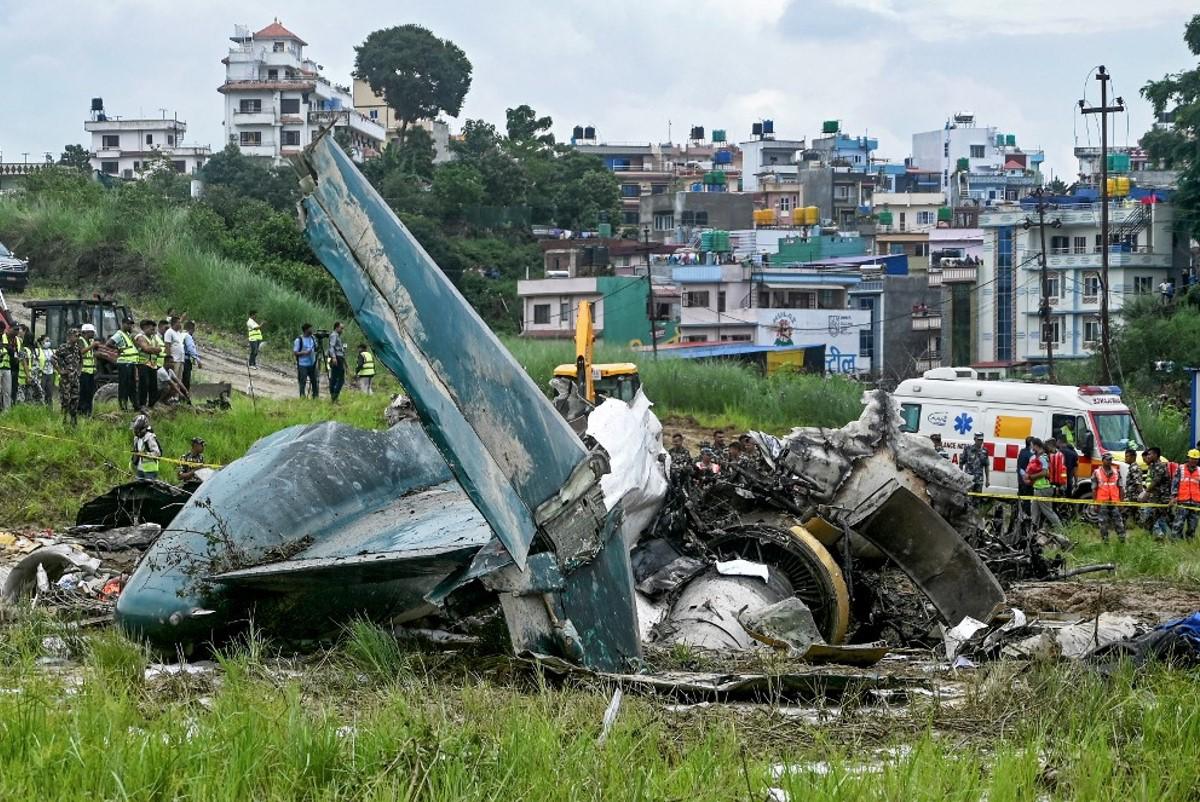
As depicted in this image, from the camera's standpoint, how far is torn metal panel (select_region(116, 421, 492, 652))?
852 cm

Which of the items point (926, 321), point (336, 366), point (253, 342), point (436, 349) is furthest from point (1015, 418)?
point (926, 321)

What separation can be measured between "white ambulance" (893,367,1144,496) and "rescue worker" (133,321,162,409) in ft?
35.2

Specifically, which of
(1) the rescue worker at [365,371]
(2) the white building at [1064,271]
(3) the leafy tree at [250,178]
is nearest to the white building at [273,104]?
(3) the leafy tree at [250,178]

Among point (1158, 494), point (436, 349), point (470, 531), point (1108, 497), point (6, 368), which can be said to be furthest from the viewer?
point (6, 368)

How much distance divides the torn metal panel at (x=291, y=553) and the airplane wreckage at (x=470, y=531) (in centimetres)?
1

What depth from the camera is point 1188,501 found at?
19.0 m

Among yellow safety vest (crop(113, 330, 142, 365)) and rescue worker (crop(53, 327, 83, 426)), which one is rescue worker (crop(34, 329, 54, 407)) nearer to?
yellow safety vest (crop(113, 330, 142, 365))

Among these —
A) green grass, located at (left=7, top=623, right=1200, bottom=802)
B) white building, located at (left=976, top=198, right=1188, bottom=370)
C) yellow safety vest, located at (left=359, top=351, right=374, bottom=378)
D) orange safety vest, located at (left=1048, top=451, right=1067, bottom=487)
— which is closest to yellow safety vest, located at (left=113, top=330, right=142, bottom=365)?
yellow safety vest, located at (left=359, top=351, right=374, bottom=378)

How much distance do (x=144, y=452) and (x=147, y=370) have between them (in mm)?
5096

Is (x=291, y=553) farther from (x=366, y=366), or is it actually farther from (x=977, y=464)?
(x=366, y=366)

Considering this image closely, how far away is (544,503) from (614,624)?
2.69 feet

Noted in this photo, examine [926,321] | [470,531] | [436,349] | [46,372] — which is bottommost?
[470,531]

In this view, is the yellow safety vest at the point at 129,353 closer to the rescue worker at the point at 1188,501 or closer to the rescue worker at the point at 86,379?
the rescue worker at the point at 86,379

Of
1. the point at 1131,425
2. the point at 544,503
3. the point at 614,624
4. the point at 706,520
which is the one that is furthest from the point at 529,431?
the point at 1131,425
